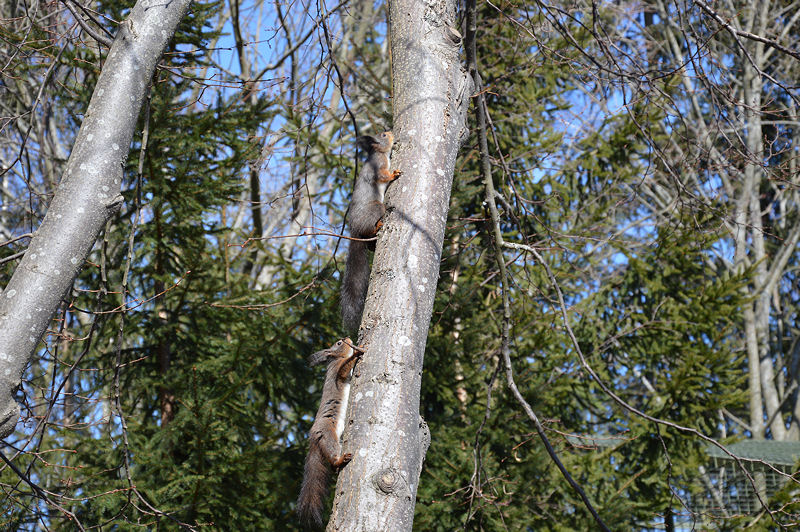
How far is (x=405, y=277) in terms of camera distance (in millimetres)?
2104

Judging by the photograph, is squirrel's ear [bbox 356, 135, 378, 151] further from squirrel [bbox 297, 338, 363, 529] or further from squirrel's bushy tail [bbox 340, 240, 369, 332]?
squirrel [bbox 297, 338, 363, 529]

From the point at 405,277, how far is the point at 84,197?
3.24 ft

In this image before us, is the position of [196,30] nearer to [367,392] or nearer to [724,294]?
[367,392]

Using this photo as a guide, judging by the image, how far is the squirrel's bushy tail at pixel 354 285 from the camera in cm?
335

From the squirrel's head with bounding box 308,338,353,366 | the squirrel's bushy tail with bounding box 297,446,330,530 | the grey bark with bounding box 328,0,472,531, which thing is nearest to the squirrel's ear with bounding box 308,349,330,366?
the squirrel's head with bounding box 308,338,353,366

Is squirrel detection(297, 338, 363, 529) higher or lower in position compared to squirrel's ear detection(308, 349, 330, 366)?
A: lower

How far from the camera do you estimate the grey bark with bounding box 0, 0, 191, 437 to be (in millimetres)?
1792

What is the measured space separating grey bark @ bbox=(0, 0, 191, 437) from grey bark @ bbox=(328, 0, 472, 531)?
842 millimetres

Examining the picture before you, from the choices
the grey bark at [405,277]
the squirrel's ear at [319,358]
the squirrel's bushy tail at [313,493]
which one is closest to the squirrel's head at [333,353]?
the squirrel's ear at [319,358]

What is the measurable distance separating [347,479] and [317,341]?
3859 mm

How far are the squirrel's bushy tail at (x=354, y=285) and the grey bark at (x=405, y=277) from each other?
43.4 inches

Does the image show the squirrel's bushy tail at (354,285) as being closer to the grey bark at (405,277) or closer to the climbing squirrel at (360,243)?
the climbing squirrel at (360,243)

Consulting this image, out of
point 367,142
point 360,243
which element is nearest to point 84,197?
point 360,243

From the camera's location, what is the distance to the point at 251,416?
5254 millimetres
